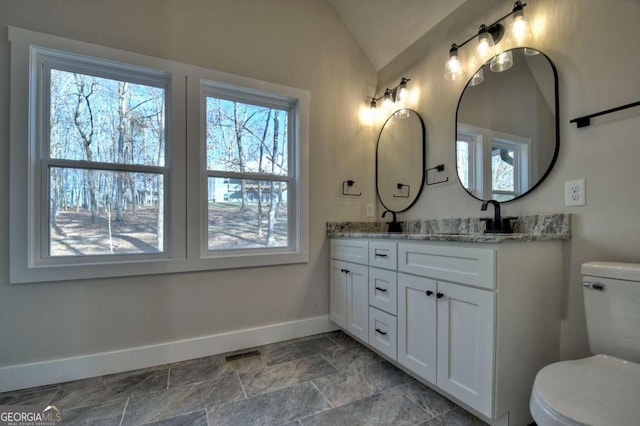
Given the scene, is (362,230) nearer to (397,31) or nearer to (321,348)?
(321,348)

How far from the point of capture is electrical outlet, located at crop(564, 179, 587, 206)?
4.62 feet

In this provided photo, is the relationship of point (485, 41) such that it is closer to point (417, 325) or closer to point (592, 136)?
point (592, 136)

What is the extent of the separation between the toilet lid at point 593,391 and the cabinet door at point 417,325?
22.0 inches

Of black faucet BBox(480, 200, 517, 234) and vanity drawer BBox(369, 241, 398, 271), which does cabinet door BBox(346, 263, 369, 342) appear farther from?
black faucet BBox(480, 200, 517, 234)

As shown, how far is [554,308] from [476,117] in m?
1.23

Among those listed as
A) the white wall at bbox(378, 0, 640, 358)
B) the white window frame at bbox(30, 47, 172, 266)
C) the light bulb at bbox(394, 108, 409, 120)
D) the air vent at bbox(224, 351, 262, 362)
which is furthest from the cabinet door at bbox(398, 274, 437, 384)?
the white window frame at bbox(30, 47, 172, 266)

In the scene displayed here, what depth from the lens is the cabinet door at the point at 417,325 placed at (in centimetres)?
155

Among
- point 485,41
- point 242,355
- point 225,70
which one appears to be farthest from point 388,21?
point 242,355

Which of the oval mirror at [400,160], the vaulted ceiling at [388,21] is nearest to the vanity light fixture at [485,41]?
the vaulted ceiling at [388,21]

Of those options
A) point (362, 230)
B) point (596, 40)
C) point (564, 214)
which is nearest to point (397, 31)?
point (596, 40)

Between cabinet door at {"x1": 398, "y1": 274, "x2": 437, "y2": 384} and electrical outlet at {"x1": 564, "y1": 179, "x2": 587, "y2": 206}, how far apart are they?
2.59 feet

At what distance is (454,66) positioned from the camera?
1.99 metres

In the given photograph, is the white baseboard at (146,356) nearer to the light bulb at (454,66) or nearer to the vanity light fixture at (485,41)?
the light bulb at (454,66)

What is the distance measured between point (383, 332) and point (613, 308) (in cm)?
114
